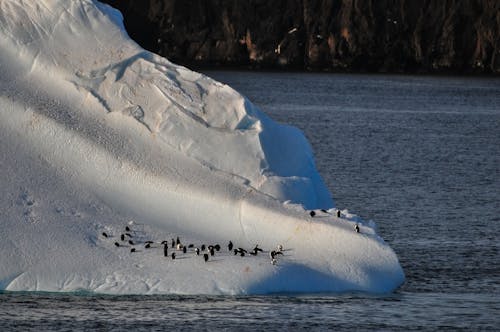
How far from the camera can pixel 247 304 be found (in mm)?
28438

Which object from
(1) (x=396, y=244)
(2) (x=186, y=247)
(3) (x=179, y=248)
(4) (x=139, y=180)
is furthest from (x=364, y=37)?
(3) (x=179, y=248)

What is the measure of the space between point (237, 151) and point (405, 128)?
182 ft

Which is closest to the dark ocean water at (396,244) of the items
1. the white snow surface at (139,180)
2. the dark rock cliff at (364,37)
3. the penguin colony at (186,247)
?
the white snow surface at (139,180)

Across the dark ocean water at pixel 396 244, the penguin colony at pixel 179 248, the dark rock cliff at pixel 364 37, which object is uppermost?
the penguin colony at pixel 179 248

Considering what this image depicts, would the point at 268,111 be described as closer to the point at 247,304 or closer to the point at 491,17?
the point at 247,304

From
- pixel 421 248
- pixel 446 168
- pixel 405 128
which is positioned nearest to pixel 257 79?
pixel 405 128

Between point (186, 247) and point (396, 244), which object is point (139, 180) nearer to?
point (186, 247)

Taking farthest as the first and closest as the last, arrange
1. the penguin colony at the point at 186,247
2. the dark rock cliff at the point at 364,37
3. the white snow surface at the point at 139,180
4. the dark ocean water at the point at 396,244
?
1. the dark rock cliff at the point at 364,37
2. the penguin colony at the point at 186,247
3. the white snow surface at the point at 139,180
4. the dark ocean water at the point at 396,244

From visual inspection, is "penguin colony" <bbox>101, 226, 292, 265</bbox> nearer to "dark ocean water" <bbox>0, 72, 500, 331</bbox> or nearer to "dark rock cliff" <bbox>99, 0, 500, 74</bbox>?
"dark ocean water" <bbox>0, 72, 500, 331</bbox>

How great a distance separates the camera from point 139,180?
103 feet

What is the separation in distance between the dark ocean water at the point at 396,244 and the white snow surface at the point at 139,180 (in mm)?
476

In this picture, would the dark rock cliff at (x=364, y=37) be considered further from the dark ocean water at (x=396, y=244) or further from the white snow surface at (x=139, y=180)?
the white snow surface at (x=139, y=180)

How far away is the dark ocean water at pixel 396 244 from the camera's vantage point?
27.8 meters

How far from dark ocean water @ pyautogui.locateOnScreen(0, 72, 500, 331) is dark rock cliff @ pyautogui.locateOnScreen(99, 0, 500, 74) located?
8355 cm
